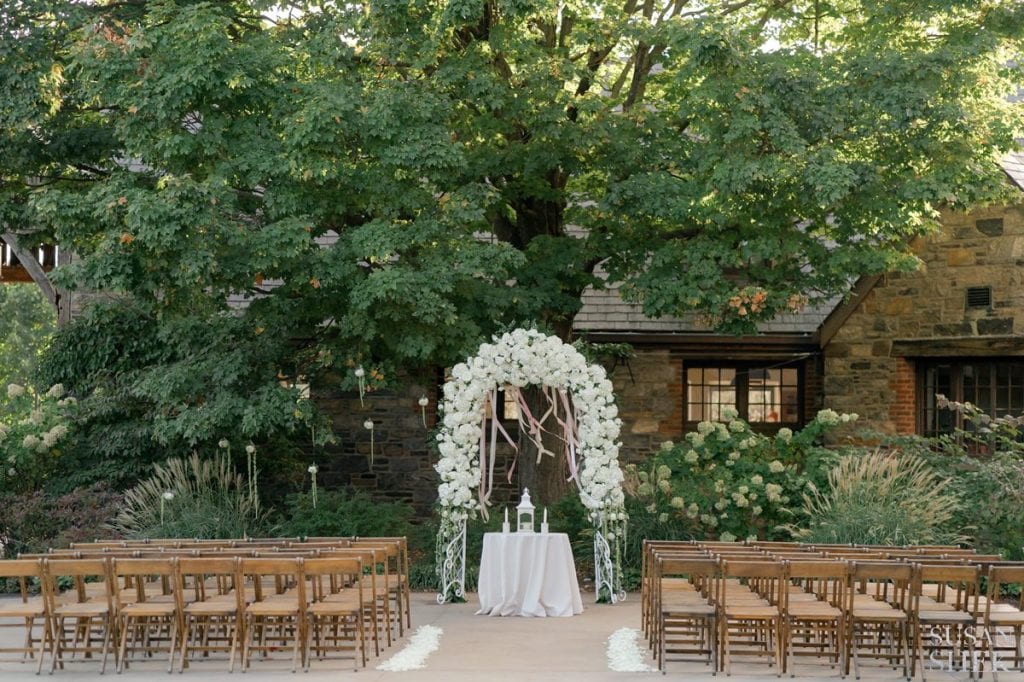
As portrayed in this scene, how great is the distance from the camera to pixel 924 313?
19.6 m

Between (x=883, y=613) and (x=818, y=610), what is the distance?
1.58 feet

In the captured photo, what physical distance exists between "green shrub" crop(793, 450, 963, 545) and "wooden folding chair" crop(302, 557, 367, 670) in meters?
5.69

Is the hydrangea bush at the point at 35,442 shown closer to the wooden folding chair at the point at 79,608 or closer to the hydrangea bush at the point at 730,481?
the wooden folding chair at the point at 79,608

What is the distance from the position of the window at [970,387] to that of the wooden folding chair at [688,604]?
9113 mm

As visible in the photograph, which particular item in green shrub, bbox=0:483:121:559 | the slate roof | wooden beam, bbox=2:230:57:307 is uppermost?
wooden beam, bbox=2:230:57:307

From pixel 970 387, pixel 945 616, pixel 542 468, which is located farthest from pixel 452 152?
pixel 970 387

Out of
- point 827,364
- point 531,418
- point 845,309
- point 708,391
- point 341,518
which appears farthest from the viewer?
point 708,391

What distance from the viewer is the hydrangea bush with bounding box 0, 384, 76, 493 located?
17172 mm

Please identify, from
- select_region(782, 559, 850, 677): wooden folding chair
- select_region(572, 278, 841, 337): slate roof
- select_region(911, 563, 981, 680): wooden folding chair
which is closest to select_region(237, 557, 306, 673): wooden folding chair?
select_region(782, 559, 850, 677): wooden folding chair

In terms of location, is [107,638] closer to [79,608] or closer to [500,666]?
[79,608]

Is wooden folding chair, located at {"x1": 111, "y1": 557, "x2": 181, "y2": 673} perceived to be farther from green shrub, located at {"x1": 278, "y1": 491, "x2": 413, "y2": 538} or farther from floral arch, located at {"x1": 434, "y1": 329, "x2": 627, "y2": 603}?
green shrub, located at {"x1": 278, "y1": 491, "x2": 413, "y2": 538}

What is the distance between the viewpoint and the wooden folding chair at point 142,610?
10484 millimetres

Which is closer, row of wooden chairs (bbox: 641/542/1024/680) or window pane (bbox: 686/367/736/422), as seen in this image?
row of wooden chairs (bbox: 641/542/1024/680)

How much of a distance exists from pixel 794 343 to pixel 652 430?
2.47m
